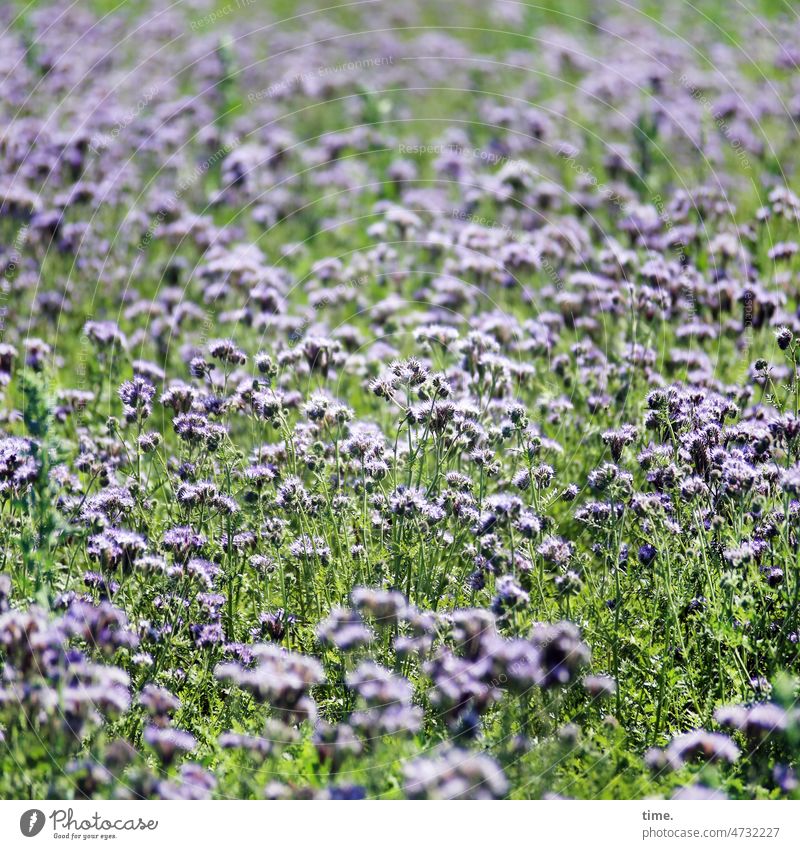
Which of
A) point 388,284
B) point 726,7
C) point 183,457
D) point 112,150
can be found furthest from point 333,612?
point 726,7

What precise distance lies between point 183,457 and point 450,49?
37.6 ft

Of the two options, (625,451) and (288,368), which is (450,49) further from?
(625,451)

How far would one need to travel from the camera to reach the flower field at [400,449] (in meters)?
4.58

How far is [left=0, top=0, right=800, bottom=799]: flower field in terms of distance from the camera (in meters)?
4.58

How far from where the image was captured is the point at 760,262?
8.81m

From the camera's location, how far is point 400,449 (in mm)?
6844
